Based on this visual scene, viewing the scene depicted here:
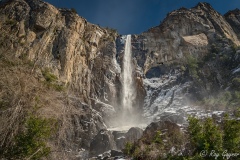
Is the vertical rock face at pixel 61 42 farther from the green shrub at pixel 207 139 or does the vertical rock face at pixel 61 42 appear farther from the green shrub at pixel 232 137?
the green shrub at pixel 232 137

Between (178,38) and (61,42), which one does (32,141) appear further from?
(178,38)

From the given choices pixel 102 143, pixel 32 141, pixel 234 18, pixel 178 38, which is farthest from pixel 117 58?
pixel 32 141

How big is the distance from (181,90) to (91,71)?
1178cm

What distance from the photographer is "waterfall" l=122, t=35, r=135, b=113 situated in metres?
31.2

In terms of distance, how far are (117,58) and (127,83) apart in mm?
4568

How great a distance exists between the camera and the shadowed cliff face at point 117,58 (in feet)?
87.9

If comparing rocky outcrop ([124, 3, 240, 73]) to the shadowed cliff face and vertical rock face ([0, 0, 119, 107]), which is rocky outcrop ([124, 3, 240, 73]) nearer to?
the shadowed cliff face

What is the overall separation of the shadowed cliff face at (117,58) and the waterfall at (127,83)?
0.58 m

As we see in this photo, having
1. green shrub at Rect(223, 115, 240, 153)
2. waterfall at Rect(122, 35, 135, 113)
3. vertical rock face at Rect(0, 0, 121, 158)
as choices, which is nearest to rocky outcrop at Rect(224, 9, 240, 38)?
waterfall at Rect(122, 35, 135, 113)

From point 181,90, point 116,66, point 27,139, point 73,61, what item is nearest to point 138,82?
point 116,66

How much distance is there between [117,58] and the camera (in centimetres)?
3538

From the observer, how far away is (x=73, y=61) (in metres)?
29.4

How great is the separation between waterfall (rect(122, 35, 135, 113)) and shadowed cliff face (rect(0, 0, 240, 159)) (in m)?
0.58

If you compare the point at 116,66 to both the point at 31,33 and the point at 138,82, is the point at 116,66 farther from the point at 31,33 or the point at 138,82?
the point at 31,33
